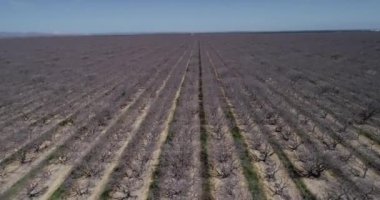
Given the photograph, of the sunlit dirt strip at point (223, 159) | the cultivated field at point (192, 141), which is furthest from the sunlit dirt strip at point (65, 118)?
the sunlit dirt strip at point (223, 159)

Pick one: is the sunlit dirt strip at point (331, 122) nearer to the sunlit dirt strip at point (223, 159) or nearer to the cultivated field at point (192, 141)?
the cultivated field at point (192, 141)

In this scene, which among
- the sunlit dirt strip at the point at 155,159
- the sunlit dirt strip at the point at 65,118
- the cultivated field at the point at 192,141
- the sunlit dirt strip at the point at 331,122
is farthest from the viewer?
the sunlit dirt strip at the point at 331,122

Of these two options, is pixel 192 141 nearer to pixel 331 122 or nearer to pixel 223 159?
pixel 223 159

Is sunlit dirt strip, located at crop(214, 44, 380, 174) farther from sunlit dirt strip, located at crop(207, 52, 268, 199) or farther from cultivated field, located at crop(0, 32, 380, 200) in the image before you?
sunlit dirt strip, located at crop(207, 52, 268, 199)

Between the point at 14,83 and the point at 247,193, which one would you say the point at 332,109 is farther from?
the point at 14,83

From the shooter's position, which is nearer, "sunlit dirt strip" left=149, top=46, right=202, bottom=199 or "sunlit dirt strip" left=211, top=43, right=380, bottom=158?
"sunlit dirt strip" left=149, top=46, right=202, bottom=199

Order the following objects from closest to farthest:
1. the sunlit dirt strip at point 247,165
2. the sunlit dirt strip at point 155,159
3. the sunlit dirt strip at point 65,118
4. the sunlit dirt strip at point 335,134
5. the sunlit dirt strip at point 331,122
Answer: the sunlit dirt strip at point 247,165 → the sunlit dirt strip at point 155,159 → the sunlit dirt strip at point 335,134 → the sunlit dirt strip at point 65,118 → the sunlit dirt strip at point 331,122

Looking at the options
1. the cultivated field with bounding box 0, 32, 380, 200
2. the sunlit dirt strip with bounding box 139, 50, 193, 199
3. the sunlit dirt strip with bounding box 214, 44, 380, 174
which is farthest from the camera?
the sunlit dirt strip with bounding box 214, 44, 380, 174

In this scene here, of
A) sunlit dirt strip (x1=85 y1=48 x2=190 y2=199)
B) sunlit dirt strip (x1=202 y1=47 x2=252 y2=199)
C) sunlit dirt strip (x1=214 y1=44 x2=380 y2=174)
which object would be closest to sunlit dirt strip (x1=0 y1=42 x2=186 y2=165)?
sunlit dirt strip (x1=85 y1=48 x2=190 y2=199)
